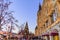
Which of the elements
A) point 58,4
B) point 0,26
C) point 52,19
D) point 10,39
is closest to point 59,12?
point 58,4

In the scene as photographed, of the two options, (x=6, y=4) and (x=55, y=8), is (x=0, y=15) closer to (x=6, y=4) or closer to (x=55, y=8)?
(x=6, y=4)

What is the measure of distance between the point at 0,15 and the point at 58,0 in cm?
1037

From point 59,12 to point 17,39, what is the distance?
15.1 meters

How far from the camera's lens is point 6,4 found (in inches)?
786

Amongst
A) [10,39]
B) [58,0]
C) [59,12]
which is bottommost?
[10,39]

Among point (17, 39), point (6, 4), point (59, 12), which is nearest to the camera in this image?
point (6, 4)

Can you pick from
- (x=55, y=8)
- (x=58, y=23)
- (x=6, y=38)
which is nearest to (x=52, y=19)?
(x=55, y=8)

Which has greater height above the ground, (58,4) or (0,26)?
(58,4)

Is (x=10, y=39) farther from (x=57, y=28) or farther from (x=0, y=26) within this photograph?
(x=0, y=26)

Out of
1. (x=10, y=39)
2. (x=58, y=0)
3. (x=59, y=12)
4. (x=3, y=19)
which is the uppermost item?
(x=58, y=0)

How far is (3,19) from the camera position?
1886 cm

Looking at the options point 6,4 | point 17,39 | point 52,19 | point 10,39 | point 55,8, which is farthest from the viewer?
point 17,39

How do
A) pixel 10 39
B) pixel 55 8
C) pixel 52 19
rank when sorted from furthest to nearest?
1. pixel 10 39
2. pixel 52 19
3. pixel 55 8

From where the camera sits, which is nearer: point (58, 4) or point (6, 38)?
point (58, 4)
